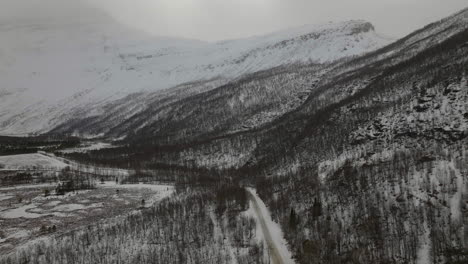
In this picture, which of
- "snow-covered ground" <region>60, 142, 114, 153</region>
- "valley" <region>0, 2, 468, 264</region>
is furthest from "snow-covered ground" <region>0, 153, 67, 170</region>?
"snow-covered ground" <region>60, 142, 114, 153</region>

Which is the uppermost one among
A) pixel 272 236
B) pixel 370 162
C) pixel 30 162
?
pixel 30 162

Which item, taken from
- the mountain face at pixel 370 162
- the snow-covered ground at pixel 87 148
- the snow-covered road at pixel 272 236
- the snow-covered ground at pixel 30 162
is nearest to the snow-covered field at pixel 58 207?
the mountain face at pixel 370 162

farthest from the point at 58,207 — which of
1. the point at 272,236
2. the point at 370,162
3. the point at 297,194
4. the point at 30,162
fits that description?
the point at 30,162

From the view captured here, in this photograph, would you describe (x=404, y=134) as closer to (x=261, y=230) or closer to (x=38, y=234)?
(x=261, y=230)

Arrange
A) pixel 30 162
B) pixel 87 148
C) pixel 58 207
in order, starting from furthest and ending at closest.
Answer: pixel 87 148 → pixel 30 162 → pixel 58 207

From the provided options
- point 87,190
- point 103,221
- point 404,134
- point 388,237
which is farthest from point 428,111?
point 87,190

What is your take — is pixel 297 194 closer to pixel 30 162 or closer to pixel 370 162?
pixel 370 162
